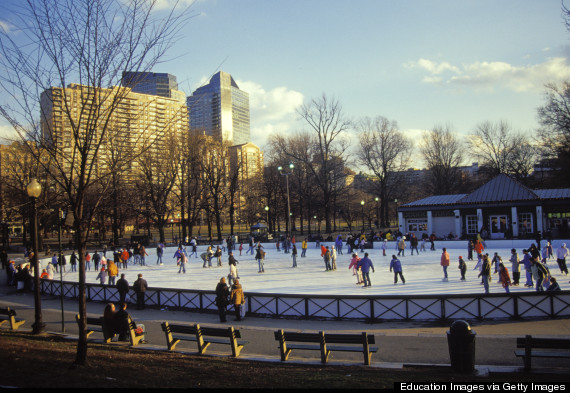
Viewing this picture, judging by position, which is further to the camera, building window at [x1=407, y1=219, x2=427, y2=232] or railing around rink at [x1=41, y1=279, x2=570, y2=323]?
building window at [x1=407, y1=219, x2=427, y2=232]

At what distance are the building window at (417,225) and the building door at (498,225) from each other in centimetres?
654

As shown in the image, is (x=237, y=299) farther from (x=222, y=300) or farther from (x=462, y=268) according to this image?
(x=462, y=268)

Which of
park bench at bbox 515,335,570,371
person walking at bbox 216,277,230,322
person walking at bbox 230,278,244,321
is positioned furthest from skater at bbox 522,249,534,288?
person walking at bbox 216,277,230,322

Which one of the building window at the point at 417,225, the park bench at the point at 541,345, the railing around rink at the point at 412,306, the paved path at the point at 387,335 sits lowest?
the paved path at the point at 387,335

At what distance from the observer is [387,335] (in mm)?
10320

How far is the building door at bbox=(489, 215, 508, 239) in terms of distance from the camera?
38.2 metres

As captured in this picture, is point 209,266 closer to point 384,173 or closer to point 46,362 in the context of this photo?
point 46,362

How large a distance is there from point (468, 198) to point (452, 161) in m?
27.7

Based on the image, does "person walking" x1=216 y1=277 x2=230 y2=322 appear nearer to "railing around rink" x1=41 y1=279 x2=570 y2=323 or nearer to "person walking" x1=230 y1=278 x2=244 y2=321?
"person walking" x1=230 y1=278 x2=244 y2=321

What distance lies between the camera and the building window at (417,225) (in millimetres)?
43375

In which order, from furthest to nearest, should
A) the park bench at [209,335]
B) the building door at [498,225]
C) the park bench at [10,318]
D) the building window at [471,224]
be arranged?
the building window at [471,224] < the building door at [498,225] < the park bench at [10,318] < the park bench at [209,335]

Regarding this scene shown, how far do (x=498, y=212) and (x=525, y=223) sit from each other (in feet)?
8.04

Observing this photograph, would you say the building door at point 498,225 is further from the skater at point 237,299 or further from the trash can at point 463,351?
the trash can at point 463,351

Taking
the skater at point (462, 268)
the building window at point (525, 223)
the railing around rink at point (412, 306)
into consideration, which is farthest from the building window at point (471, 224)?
the railing around rink at point (412, 306)
